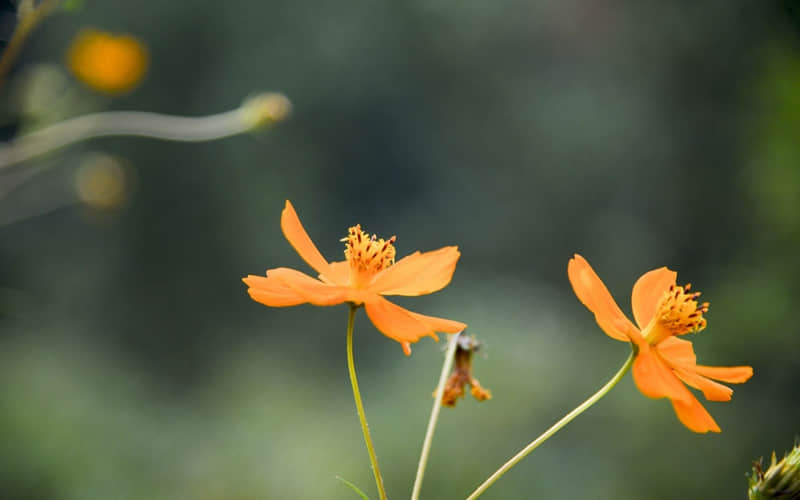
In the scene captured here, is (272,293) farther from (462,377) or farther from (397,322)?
(462,377)

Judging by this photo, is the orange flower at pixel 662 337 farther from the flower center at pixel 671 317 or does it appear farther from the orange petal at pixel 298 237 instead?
Result: the orange petal at pixel 298 237

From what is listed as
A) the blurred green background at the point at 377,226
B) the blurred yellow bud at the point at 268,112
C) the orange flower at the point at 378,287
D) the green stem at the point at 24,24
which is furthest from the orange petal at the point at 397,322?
the blurred green background at the point at 377,226

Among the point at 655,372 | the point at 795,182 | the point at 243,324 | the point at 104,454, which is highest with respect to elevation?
the point at 243,324

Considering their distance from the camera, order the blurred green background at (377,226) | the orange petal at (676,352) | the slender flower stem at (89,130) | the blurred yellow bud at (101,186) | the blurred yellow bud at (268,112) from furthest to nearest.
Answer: the blurred green background at (377,226), the blurred yellow bud at (101,186), the blurred yellow bud at (268,112), the slender flower stem at (89,130), the orange petal at (676,352)

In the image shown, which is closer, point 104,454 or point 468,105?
point 104,454

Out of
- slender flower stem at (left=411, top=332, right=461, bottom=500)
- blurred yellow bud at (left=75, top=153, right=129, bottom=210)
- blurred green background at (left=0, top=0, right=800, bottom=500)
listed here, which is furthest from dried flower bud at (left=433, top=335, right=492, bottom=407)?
blurred green background at (left=0, top=0, right=800, bottom=500)

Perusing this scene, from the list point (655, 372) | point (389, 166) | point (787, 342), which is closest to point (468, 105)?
point (389, 166)

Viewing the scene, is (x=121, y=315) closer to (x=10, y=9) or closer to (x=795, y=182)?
(x=10, y=9)

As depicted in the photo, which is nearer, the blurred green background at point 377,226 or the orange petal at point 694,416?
the orange petal at point 694,416
